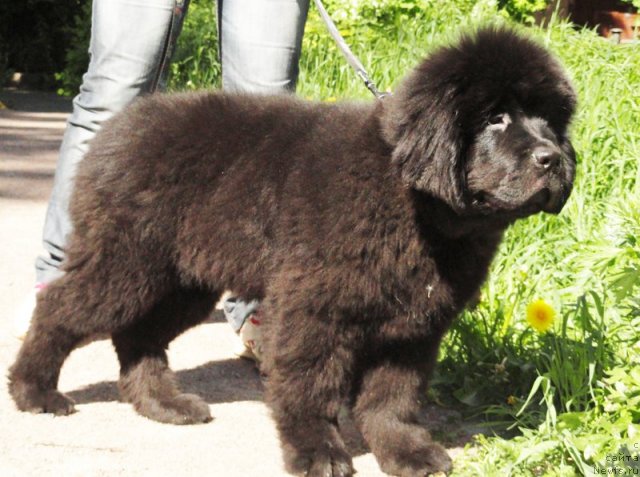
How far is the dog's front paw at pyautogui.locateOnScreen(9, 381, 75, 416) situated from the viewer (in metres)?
3.75

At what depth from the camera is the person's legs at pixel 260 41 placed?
4.16 meters

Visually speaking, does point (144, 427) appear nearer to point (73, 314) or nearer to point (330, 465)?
point (73, 314)

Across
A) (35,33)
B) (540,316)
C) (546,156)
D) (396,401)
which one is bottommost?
(35,33)

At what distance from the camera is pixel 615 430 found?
3.31 meters

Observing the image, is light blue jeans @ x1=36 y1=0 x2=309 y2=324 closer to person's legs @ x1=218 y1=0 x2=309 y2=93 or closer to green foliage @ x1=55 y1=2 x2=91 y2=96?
person's legs @ x1=218 y1=0 x2=309 y2=93

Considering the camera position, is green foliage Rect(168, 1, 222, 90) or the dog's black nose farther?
green foliage Rect(168, 1, 222, 90)

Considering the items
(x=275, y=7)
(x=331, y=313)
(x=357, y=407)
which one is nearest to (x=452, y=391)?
(x=357, y=407)

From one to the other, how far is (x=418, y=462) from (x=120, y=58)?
201cm

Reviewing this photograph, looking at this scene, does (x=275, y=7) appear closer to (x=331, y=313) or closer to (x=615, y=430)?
(x=331, y=313)

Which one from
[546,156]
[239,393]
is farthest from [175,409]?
[546,156]

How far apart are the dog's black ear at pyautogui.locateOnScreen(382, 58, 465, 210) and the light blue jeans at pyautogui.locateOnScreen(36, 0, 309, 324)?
1.09m

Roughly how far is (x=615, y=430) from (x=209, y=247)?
4.91 feet

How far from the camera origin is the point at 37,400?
12.3 feet

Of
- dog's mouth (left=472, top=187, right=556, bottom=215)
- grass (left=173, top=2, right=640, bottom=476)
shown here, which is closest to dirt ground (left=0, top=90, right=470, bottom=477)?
grass (left=173, top=2, right=640, bottom=476)
